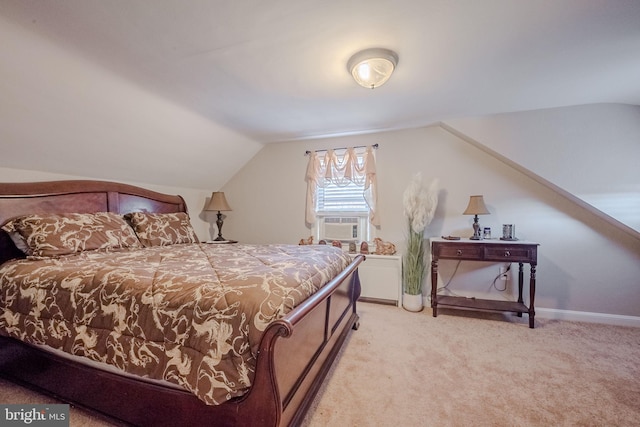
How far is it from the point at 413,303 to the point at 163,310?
2.66 meters

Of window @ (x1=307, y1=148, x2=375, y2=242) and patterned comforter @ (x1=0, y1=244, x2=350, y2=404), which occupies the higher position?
window @ (x1=307, y1=148, x2=375, y2=242)

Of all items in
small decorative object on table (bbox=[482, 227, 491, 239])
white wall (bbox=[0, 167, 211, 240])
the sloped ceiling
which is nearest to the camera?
the sloped ceiling

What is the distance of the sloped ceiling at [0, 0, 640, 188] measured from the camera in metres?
1.41

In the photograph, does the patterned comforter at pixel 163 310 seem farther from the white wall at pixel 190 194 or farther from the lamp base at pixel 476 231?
the lamp base at pixel 476 231

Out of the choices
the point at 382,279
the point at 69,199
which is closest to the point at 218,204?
the point at 69,199

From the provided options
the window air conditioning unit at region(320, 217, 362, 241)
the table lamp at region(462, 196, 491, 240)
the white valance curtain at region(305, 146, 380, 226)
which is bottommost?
the window air conditioning unit at region(320, 217, 362, 241)

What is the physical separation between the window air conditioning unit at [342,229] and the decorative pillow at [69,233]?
2.24m

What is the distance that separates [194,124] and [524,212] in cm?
383

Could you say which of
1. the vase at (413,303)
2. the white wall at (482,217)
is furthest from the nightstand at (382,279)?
the white wall at (482,217)

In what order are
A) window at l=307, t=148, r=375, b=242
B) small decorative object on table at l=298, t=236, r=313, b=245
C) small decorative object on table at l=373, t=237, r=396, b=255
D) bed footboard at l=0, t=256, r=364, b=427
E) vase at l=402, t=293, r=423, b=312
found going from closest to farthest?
bed footboard at l=0, t=256, r=364, b=427 < vase at l=402, t=293, r=423, b=312 < small decorative object on table at l=373, t=237, r=396, b=255 < window at l=307, t=148, r=375, b=242 < small decorative object on table at l=298, t=236, r=313, b=245

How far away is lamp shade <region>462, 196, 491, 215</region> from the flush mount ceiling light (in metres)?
1.72

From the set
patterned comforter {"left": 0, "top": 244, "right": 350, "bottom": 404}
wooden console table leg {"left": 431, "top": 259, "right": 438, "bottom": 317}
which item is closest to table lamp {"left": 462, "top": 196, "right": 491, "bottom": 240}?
wooden console table leg {"left": 431, "top": 259, "right": 438, "bottom": 317}

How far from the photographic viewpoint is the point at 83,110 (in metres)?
2.11

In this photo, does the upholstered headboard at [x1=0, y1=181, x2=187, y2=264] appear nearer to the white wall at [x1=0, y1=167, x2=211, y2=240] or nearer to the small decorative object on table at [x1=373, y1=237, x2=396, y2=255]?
the white wall at [x1=0, y1=167, x2=211, y2=240]
